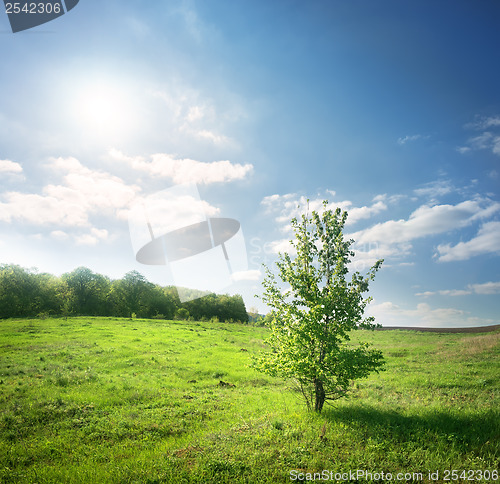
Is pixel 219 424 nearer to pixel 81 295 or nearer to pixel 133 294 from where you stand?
pixel 133 294

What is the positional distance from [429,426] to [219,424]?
853 centimetres

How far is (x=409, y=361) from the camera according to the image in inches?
1153

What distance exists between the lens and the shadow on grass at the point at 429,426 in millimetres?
9328

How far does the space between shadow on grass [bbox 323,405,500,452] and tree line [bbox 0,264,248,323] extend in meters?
75.0

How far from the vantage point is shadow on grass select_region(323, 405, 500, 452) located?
9328mm

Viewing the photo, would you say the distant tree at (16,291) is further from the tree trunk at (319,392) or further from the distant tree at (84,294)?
the tree trunk at (319,392)

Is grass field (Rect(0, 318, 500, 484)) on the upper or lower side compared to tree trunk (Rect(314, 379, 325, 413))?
→ lower

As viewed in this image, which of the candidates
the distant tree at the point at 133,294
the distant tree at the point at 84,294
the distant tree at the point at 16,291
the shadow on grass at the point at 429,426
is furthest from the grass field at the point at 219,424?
the distant tree at the point at 84,294

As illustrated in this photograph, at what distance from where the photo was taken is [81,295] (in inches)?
3209

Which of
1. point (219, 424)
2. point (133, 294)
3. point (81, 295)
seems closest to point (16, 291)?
point (81, 295)

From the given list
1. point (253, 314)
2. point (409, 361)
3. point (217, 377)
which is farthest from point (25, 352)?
point (253, 314)

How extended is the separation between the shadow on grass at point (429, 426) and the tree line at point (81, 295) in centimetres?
7502

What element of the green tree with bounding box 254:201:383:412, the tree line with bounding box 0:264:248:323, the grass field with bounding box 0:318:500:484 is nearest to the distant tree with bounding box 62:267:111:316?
the tree line with bounding box 0:264:248:323

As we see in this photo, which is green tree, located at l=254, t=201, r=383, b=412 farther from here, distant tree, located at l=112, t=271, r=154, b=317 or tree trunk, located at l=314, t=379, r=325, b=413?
distant tree, located at l=112, t=271, r=154, b=317
